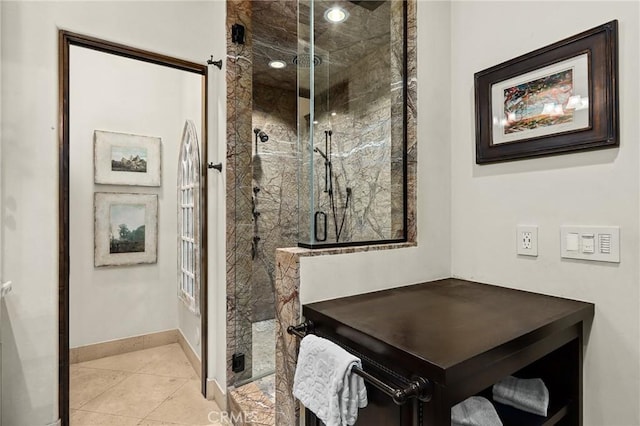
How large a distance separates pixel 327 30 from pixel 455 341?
5.71ft

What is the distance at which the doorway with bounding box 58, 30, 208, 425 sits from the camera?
2.57 metres

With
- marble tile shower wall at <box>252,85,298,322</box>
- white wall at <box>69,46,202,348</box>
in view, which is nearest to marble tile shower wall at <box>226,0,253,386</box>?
white wall at <box>69,46,202,348</box>

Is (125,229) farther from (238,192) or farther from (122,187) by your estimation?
(238,192)

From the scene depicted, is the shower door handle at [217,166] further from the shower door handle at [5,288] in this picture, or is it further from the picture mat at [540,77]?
the picture mat at [540,77]

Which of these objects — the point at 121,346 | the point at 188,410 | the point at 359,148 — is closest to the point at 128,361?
the point at 121,346

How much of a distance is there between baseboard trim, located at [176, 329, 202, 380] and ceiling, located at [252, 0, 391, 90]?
84.3 inches

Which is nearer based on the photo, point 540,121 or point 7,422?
point 540,121

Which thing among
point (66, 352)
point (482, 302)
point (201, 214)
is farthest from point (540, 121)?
point (66, 352)

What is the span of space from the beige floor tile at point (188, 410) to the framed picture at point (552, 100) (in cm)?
218

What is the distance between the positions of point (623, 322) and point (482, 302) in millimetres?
463

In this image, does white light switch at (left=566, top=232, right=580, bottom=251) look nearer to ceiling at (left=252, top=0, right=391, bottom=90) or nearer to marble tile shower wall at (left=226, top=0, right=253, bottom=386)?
ceiling at (left=252, top=0, right=391, bottom=90)

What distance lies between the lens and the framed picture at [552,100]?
1155 millimetres

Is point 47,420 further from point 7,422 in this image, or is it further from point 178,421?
point 178,421

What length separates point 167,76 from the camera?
296 cm
